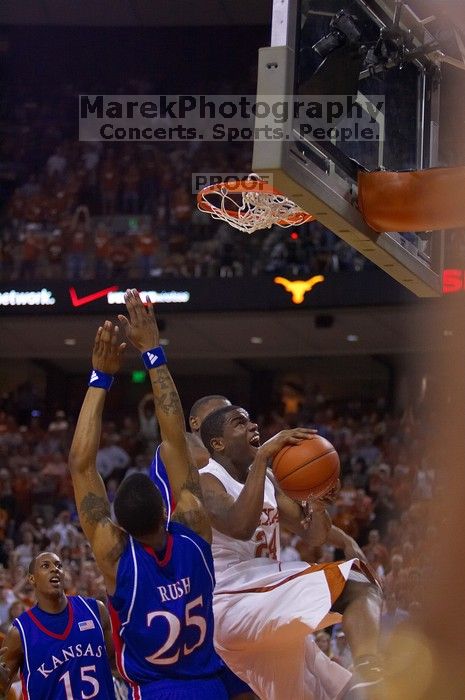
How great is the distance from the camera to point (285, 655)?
4.12 m

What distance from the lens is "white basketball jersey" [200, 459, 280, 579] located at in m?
4.36

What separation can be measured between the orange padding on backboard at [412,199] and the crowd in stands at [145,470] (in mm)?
5257

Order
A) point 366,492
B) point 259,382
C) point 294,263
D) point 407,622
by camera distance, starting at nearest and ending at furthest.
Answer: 1. point 407,622
2. point 366,492
3. point 294,263
4. point 259,382

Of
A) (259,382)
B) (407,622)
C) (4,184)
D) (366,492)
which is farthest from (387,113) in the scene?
(259,382)

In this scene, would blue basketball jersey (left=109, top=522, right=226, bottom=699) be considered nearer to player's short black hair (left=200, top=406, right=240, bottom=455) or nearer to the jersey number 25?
the jersey number 25

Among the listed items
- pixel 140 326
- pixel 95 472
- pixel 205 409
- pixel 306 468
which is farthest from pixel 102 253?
pixel 95 472

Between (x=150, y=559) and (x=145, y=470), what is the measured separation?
11.0 meters

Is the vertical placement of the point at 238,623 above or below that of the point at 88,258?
below

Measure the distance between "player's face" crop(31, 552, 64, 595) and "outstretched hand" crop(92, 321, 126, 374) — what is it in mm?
2005

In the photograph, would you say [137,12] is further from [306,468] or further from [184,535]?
[184,535]

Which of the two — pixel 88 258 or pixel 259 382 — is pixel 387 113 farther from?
pixel 259 382

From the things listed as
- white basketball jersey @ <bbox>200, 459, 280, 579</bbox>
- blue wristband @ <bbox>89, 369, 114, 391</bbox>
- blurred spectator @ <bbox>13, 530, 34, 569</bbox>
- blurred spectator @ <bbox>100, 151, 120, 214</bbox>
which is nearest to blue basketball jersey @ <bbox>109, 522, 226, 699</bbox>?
blue wristband @ <bbox>89, 369, 114, 391</bbox>

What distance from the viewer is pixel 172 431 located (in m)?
3.47

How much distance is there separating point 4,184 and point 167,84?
12.7ft
